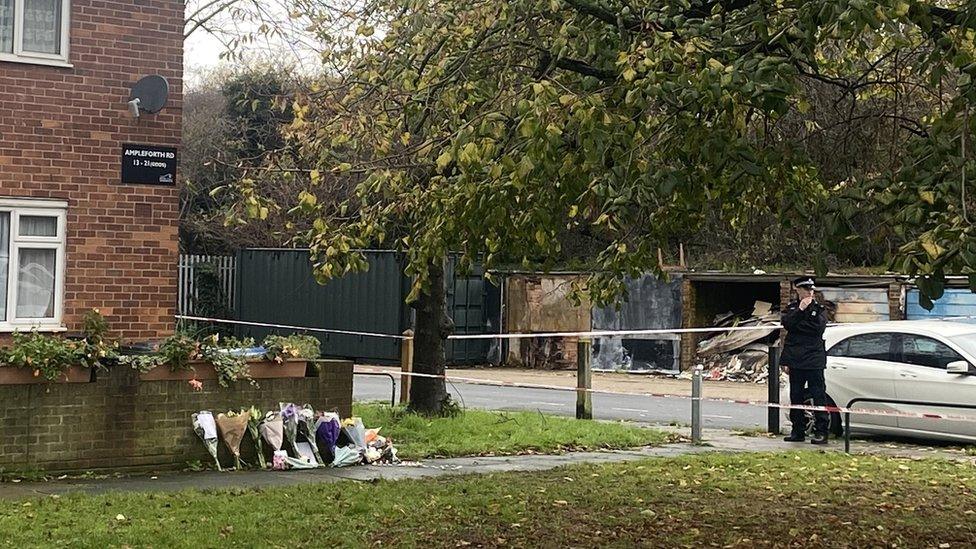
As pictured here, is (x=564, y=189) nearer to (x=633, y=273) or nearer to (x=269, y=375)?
(x=633, y=273)

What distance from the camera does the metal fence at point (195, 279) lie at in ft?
101

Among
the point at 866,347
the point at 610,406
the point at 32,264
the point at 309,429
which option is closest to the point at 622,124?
the point at 309,429

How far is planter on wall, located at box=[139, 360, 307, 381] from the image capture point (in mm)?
11297

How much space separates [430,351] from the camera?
15.2 m

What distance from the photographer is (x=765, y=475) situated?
11.8m

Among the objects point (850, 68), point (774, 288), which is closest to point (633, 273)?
point (850, 68)

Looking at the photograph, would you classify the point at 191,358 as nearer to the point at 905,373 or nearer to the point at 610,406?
the point at 905,373

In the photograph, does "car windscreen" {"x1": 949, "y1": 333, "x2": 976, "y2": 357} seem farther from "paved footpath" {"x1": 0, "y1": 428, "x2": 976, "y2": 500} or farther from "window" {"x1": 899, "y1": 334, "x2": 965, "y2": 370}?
"paved footpath" {"x1": 0, "y1": 428, "x2": 976, "y2": 500}

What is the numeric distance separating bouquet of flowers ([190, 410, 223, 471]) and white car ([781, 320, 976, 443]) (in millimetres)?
7577

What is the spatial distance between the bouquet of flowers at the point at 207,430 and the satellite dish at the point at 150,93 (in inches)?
151

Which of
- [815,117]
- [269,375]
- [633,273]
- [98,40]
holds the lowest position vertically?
[269,375]

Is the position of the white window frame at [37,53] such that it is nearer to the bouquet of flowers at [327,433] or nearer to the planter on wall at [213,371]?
the planter on wall at [213,371]

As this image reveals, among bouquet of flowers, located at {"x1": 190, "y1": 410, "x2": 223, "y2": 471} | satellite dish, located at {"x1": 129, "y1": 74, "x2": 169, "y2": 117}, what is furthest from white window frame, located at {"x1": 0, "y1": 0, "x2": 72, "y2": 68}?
bouquet of flowers, located at {"x1": 190, "y1": 410, "x2": 223, "y2": 471}

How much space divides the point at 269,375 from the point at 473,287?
1762 cm
